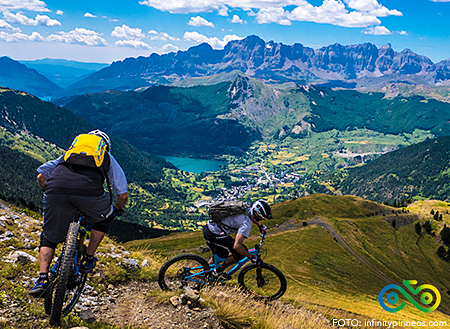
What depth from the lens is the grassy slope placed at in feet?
222

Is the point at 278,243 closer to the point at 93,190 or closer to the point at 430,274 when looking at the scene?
the point at 430,274

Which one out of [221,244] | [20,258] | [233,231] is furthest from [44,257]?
[233,231]

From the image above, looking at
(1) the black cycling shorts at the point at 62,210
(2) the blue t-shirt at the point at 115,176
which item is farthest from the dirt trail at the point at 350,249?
(1) the black cycling shorts at the point at 62,210

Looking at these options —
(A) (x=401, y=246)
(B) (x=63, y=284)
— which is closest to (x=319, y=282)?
(B) (x=63, y=284)

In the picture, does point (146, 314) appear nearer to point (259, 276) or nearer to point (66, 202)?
point (66, 202)

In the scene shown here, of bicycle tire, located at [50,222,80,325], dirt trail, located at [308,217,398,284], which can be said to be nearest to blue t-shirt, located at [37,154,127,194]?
bicycle tire, located at [50,222,80,325]

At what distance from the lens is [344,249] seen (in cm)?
10681

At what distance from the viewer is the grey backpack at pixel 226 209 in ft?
34.1

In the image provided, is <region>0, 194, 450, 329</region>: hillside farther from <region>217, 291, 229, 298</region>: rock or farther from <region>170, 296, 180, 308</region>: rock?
<region>170, 296, 180, 308</region>: rock

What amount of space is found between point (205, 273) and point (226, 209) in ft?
9.46

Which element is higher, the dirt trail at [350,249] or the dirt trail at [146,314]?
the dirt trail at [146,314]

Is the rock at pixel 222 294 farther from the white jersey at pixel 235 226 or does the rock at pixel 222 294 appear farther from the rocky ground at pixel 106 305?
the white jersey at pixel 235 226

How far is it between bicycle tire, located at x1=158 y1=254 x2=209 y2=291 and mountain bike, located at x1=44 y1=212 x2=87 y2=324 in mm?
3690

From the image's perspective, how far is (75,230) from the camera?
278 inches
